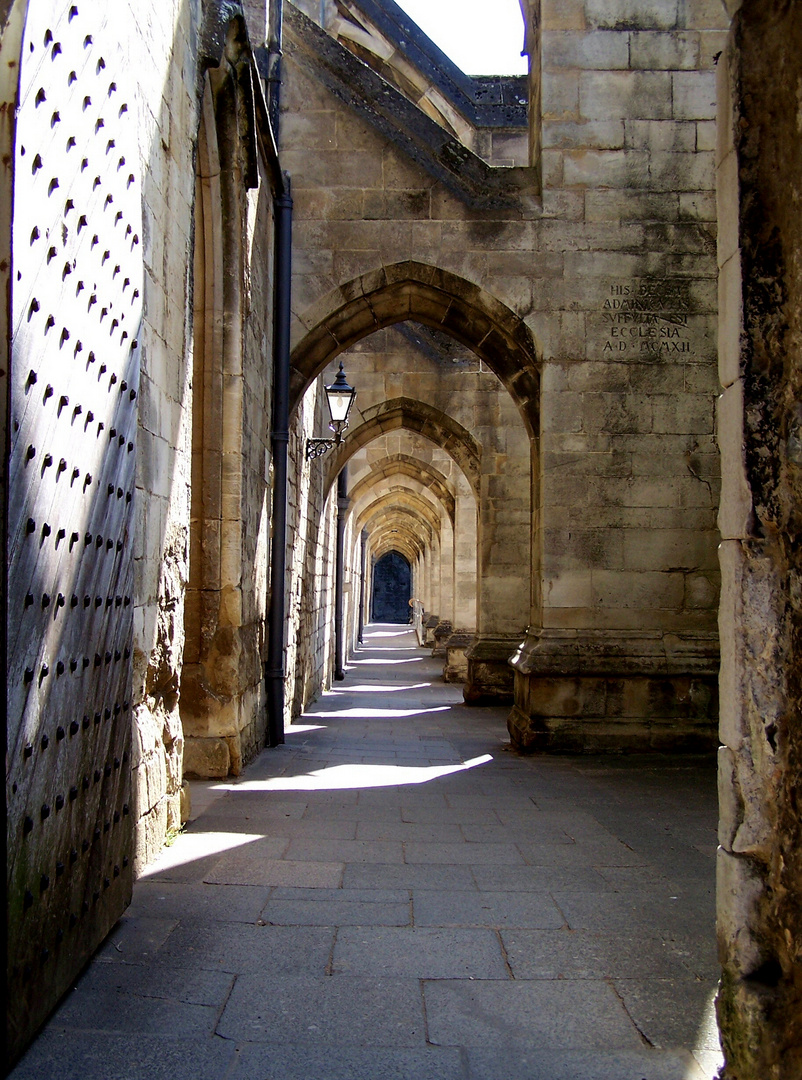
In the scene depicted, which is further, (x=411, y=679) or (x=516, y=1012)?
(x=411, y=679)

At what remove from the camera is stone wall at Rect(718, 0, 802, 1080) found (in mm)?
1733

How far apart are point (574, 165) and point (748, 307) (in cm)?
579

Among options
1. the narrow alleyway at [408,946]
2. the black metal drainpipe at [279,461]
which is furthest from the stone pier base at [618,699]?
the black metal drainpipe at [279,461]

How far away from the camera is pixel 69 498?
90.4 inches

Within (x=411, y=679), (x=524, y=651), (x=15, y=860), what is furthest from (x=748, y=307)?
(x=411, y=679)

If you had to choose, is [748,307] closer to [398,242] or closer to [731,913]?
[731,913]

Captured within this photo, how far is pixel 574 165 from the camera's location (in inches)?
A: 281

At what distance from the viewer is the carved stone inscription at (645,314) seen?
7.04m

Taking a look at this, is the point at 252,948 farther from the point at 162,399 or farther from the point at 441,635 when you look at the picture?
the point at 441,635

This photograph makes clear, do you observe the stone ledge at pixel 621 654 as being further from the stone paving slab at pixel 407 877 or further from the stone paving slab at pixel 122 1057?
the stone paving slab at pixel 122 1057

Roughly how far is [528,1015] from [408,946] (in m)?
0.54

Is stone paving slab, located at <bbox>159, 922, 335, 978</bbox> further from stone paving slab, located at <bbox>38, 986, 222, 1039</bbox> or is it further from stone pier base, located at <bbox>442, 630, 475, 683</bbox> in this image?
stone pier base, located at <bbox>442, 630, 475, 683</bbox>

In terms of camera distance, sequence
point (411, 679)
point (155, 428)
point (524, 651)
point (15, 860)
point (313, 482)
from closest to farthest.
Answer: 1. point (15, 860)
2. point (155, 428)
3. point (524, 651)
4. point (313, 482)
5. point (411, 679)

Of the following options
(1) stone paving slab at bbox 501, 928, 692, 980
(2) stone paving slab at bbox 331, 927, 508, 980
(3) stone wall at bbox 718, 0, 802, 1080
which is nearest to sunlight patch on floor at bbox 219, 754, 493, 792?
(2) stone paving slab at bbox 331, 927, 508, 980
